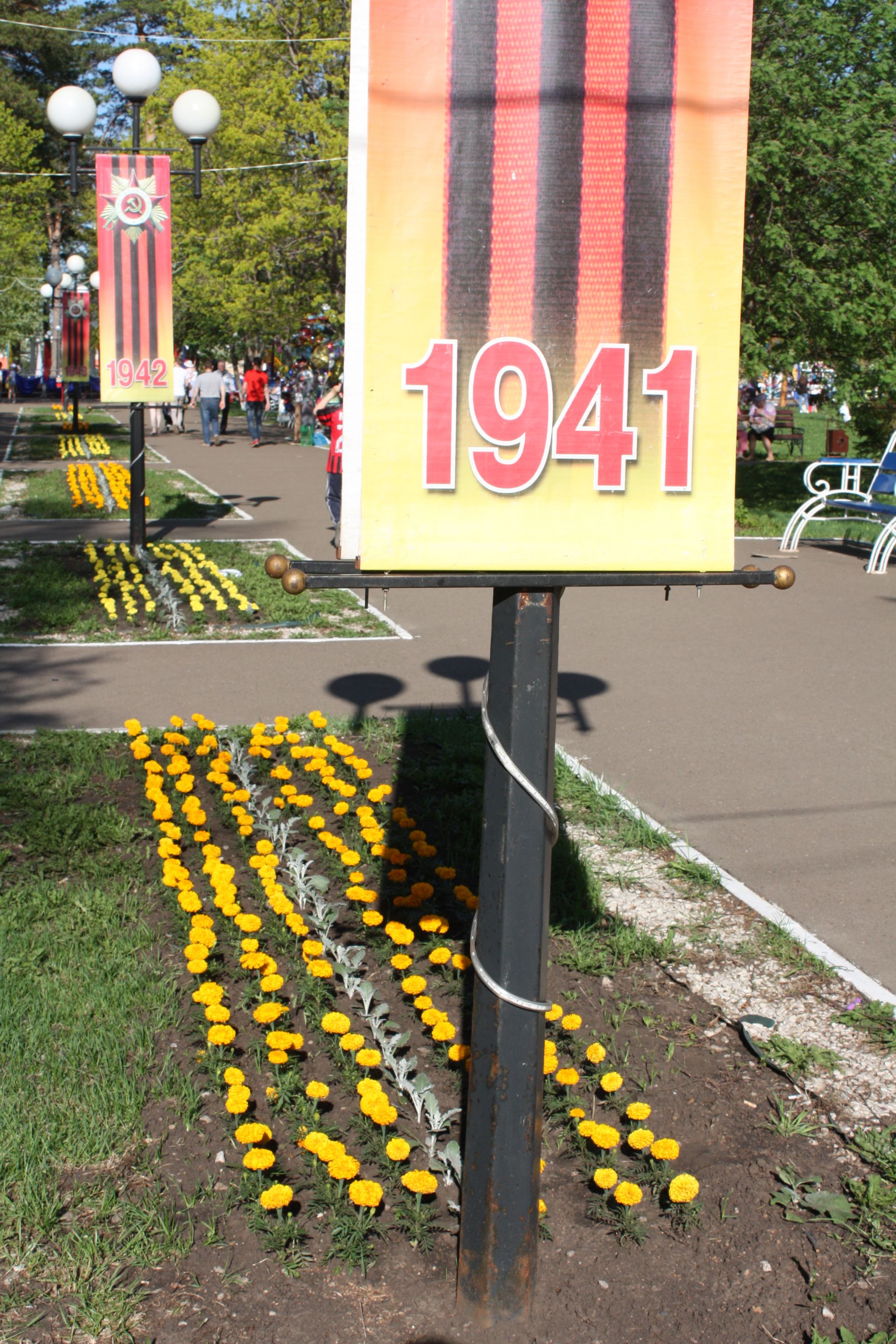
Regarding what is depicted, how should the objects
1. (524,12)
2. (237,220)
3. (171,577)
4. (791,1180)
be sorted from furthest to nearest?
(237,220)
(171,577)
(791,1180)
(524,12)

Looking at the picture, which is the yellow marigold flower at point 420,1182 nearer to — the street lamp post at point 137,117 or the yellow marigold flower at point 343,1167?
the yellow marigold flower at point 343,1167

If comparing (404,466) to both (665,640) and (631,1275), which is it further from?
(665,640)

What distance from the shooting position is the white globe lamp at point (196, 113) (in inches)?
469

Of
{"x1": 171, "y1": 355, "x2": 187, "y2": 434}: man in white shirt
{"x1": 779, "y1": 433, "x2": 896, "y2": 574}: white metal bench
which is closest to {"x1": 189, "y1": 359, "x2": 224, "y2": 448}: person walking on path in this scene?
{"x1": 171, "y1": 355, "x2": 187, "y2": 434}: man in white shirt

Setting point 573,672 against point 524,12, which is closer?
point 524,12

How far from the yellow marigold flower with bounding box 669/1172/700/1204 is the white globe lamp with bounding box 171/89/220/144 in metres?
11.4

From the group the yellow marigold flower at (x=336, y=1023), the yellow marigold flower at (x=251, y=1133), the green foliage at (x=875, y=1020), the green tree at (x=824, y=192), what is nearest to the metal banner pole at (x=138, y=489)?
the green tree at (x=824, y=192)

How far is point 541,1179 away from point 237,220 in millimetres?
31443

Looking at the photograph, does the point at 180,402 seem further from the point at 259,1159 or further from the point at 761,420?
the point at 259,1159

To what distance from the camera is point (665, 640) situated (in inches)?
366

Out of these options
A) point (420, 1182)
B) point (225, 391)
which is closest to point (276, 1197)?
point (420, 1182)

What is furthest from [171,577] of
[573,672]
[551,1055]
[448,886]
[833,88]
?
[833,88]

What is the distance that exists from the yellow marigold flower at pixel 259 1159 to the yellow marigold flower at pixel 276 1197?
0.20 ft

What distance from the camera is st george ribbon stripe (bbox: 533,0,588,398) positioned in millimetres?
2312
